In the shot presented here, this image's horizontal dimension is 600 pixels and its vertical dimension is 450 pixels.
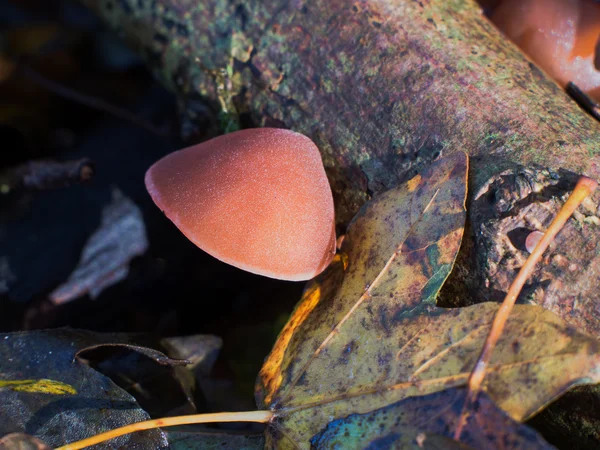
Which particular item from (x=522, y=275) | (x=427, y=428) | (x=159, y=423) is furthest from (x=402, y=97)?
(x=159, y=423)

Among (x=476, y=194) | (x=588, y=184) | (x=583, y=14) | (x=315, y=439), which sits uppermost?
(x=583, y=14)

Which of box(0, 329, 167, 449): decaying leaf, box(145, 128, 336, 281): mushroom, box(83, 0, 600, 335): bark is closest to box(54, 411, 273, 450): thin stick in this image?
box(0, 329, 167, 449): decaying leaf

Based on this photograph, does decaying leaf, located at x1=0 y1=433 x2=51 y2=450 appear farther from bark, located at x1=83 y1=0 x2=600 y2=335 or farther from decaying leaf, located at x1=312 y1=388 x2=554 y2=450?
bark, located at x1=83 y1=0 x2=600 y2=335

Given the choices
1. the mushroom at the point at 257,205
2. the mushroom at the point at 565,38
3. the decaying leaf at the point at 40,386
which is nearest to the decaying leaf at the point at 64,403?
the decaying leaf at the point at 40,386

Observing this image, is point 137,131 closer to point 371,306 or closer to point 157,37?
point 157,37

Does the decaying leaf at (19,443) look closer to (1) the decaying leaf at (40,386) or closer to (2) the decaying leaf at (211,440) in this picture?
(1) the decaying leaf at (40,386)

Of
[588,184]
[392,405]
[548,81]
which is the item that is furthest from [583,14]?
[392,405]
